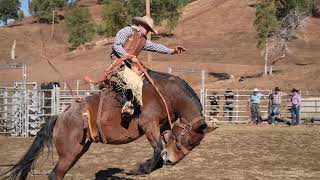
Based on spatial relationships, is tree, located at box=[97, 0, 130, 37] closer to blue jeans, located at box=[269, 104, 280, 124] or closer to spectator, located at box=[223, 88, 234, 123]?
spectator, located at box=[223, 88, 234, 123]

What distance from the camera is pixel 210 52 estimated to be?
54.7 metres

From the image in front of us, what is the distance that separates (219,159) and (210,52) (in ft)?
143

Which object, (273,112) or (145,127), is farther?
(273,112)

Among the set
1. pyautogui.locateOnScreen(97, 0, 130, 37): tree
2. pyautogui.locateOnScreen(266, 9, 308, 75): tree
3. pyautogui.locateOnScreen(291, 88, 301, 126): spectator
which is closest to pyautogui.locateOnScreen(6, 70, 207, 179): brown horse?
pyautogui.locateOnScreen(291, 88, 301, 126): spectator

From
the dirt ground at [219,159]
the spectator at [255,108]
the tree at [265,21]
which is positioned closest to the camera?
the dirt ground at [219,159]

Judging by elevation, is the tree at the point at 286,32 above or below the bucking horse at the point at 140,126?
above

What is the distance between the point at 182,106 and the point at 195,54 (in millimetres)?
47835

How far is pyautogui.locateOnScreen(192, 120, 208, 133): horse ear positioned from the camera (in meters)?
5.86

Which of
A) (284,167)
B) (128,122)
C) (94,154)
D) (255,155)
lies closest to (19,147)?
(94,154)

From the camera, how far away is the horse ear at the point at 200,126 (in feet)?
19.2

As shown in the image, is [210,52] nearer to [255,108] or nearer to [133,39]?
[255,108]

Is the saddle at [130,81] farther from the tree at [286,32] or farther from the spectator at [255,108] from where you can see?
the tree at [286,32]

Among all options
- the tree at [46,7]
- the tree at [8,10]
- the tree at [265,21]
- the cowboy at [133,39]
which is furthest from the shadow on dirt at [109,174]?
the tree at [8,10]

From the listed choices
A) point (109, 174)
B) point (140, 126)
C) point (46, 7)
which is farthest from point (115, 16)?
point (140, 126)
